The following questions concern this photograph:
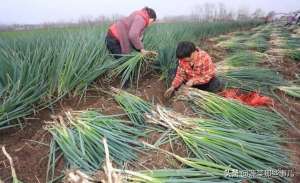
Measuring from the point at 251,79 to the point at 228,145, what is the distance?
78.4 inches

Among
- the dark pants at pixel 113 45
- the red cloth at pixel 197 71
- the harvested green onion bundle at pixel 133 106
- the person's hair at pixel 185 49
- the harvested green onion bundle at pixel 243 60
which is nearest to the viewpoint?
the harvested green onion bundle at pixel 133 106

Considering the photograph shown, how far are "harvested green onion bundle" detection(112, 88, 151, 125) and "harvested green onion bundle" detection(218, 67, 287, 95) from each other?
1.33 m

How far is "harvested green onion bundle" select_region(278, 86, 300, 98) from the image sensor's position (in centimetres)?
410

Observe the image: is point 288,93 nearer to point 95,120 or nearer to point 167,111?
point 167,111

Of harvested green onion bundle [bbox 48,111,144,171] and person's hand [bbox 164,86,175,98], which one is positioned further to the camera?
person's hand [bbox 164,86,175,98]

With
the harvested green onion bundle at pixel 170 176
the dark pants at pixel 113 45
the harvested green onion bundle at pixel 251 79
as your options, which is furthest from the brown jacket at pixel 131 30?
the harvested green onion bundle at pixel 170 176

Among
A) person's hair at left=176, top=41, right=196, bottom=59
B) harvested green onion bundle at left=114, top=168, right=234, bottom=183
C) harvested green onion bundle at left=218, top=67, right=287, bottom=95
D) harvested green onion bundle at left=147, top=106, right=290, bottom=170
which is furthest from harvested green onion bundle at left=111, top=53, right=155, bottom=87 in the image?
harvested green onion bundle at left=114, top=168, right=234, bottom=183

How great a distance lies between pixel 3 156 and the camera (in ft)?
8.39

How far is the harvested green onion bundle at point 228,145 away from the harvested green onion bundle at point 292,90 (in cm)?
147

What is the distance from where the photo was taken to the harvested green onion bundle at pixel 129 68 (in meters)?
3.96

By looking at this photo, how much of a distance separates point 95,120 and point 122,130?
0.73 ft

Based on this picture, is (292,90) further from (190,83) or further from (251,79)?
(190,83)

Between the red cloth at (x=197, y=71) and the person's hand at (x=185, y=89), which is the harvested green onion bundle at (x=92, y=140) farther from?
the red cloth at (x=197, y=71)

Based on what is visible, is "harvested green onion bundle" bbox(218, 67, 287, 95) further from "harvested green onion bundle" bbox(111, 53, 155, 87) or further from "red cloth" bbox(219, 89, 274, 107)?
"harvested green onion bundle" bbox(111, 53, 155, 87)
